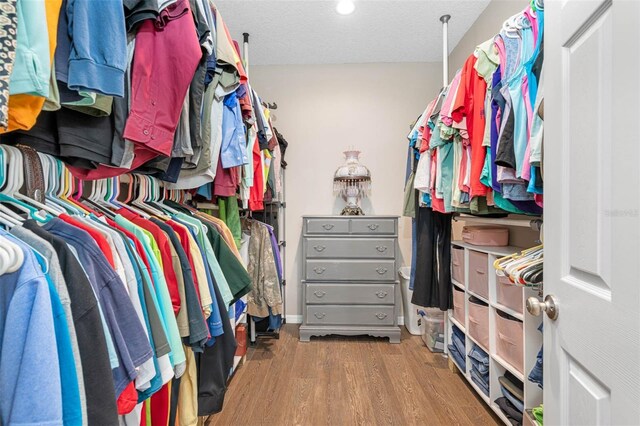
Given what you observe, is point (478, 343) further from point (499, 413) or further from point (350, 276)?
point (350, 276)

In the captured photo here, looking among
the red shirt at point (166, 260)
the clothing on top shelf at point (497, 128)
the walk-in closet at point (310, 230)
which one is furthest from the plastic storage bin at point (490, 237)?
the red shirt at point (166, 260)

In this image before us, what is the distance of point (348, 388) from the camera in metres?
1.88

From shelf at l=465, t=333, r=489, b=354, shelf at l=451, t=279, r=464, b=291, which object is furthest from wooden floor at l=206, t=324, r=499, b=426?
shelf at l=451, t=279, r=464, b=291

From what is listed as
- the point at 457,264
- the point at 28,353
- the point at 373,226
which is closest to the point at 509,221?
the point at 457,264

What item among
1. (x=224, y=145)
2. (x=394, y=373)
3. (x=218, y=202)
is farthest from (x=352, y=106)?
(x=394, y=373)

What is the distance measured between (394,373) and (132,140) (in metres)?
2.03

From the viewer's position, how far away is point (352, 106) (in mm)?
3025

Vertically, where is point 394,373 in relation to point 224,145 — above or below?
below

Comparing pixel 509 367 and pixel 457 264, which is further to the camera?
pixel 457 264

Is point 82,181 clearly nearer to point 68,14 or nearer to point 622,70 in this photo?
point 68,14

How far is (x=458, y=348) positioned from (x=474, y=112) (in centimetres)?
151

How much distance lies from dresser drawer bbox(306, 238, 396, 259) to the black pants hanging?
0.29 m

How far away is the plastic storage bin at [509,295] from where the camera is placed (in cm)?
140

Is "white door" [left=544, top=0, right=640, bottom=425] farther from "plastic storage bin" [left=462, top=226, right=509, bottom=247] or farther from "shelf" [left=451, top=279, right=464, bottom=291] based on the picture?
"shelf" [left=451, top=279, right=464, bottom=291]
